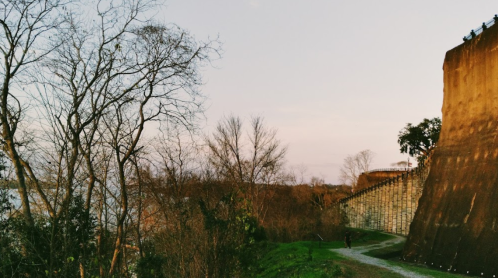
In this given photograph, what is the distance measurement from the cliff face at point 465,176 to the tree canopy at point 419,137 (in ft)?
94.6

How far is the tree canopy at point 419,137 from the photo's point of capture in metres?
50.5

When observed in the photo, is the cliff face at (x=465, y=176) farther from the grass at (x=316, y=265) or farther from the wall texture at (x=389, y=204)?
the wall texture at (x=389, y=204)

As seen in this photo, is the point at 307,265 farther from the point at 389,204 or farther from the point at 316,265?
the point at 389,204

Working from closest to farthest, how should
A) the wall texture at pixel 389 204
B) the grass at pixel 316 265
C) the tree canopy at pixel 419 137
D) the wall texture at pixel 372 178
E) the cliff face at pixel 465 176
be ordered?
the grass at pixel 316 265
the cliff face at pixel 465 176
the wall texture at pixel 389 204
the tree canopy at pixel 419 137
the wall texture at pixel 372 178

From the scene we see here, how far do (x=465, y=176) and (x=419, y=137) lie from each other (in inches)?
1287

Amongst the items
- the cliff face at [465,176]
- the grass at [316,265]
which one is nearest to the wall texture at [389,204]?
the grass at [316,265]

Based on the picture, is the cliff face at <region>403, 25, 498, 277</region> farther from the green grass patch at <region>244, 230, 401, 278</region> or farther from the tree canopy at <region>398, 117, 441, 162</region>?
the tree canopy at <region>398, 117, 441, 162</region>

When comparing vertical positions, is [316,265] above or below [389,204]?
→ below

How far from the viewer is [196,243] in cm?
942

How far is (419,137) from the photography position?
5119cm

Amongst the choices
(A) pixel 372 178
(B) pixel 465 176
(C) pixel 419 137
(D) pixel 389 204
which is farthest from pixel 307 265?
(A) pixel 372 178

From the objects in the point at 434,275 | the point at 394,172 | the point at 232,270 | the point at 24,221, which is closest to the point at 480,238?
the point at 434,275

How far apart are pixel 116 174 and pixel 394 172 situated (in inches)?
2085

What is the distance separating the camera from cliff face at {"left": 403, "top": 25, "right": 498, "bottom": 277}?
17.7 meters
